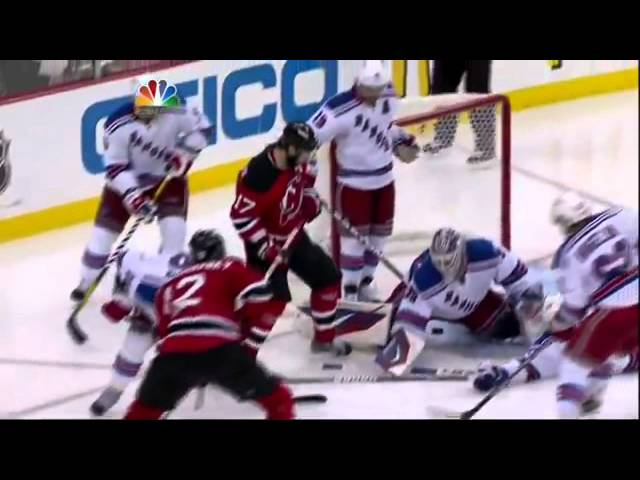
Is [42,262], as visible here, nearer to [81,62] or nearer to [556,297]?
A: [81,62]

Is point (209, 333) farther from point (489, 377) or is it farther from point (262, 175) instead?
point (489, 377)

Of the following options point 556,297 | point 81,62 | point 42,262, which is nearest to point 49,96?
point 81,62

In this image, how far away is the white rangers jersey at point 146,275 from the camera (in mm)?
3229

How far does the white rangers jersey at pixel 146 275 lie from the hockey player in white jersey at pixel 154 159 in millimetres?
406

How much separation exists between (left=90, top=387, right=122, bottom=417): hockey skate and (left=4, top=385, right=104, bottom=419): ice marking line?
0.38ft

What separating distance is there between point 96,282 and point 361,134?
31.6 inches

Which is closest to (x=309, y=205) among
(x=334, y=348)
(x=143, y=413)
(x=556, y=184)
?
(x=334, y=348)

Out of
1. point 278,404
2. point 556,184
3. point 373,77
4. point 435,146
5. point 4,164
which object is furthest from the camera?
point 556,184

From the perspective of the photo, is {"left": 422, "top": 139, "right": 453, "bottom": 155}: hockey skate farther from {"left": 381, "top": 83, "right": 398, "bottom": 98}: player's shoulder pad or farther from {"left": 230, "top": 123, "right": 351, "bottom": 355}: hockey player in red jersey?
{"left": 230, "top": 123, "right": 351, "bottom": 355}: hockey player in red jersey

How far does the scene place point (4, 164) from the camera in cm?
453

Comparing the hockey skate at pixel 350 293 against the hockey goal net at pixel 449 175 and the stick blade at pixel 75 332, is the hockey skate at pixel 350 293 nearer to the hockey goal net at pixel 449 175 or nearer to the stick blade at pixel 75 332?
the hockey goal net at pixel 449 175

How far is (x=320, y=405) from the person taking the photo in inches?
133

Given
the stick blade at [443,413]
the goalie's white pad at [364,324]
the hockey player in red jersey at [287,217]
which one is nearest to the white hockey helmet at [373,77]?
the hockey player in red jersey at [287,217]

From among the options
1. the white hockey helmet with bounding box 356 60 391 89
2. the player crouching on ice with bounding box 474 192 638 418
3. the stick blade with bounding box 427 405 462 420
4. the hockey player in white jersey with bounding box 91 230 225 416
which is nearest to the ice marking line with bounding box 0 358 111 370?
the hockey player in white jersey with bounding box 91 230 225 416
